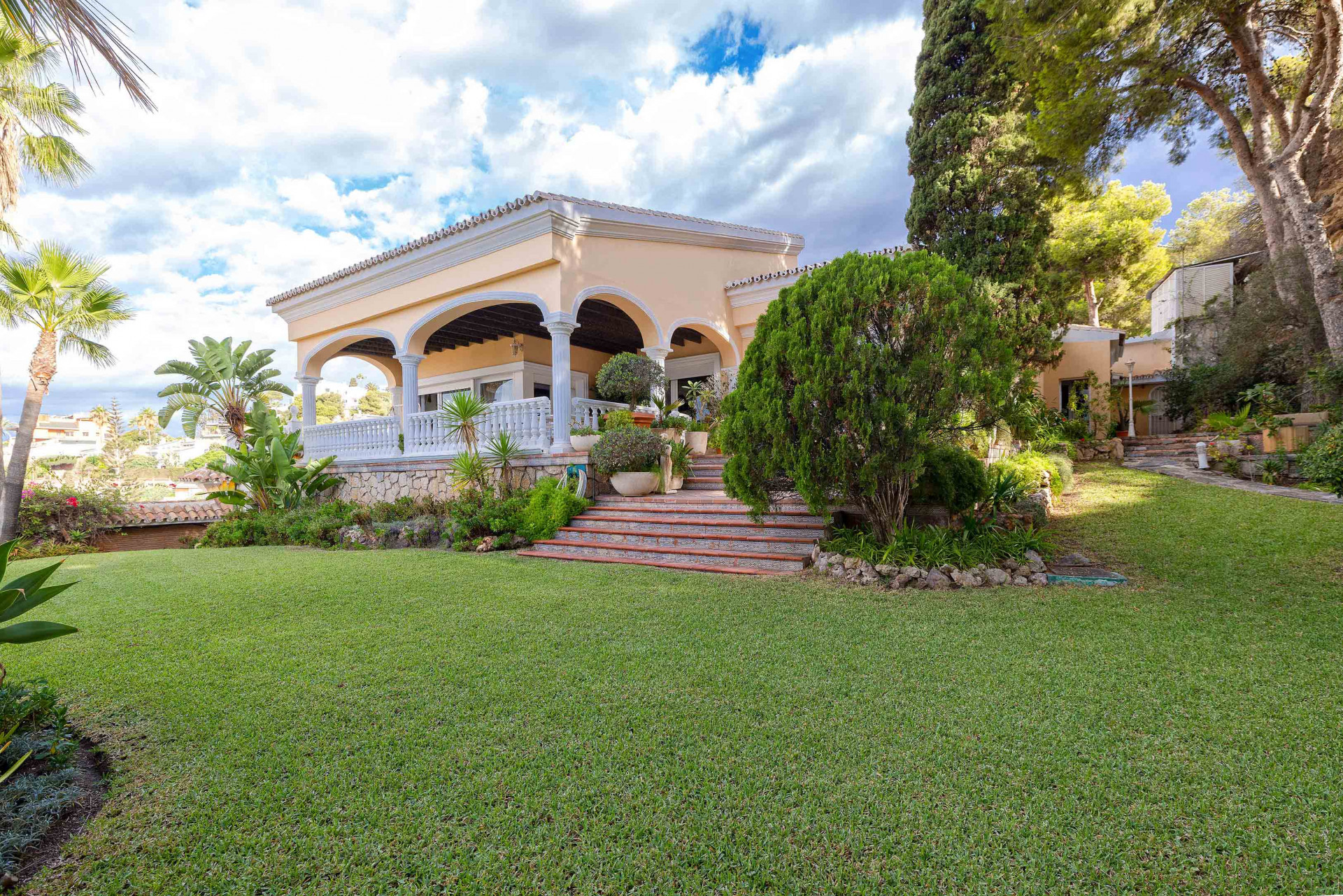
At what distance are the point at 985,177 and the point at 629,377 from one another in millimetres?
8084

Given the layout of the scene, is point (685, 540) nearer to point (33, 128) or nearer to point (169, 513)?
point (169, 513)

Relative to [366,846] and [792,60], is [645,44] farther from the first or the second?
[366,846]

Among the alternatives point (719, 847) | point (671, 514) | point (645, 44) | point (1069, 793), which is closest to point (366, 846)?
point (719, 847)

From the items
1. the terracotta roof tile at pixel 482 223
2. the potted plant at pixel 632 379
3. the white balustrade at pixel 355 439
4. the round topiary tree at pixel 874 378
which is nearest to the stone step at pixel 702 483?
the potted plant at pixel 632 379

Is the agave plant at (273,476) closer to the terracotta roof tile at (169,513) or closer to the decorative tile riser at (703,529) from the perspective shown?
the terracotta roof tile at (169,513)

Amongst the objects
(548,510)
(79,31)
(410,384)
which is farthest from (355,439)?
(79,31)

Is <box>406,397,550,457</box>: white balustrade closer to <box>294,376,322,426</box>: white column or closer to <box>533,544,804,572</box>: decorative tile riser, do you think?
<box>533,544,804,572</box>: decorative tile riser

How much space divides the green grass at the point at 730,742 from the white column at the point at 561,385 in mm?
4880

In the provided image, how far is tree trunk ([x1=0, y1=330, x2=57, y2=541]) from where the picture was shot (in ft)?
34.6

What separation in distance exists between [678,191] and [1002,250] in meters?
16.1

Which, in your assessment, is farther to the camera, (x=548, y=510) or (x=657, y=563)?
(x=548, y=510)

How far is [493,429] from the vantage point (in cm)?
1039

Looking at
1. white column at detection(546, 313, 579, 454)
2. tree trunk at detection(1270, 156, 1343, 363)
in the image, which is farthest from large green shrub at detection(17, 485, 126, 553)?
tree trunk at detection(1270, 156, 1343, 363)

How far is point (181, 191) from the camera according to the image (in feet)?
30.4
